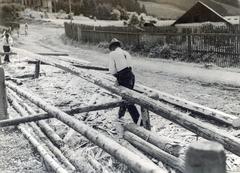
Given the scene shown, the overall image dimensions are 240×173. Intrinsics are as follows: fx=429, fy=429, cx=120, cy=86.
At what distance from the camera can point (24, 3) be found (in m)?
78.5

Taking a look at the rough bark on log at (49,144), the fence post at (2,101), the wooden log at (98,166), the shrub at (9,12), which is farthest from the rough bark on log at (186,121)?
the shrub at (9,12)

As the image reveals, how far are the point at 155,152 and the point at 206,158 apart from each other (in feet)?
12.0

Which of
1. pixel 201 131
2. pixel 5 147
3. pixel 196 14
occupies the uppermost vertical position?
pixel 196 14

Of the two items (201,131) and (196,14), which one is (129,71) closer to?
(201,131)

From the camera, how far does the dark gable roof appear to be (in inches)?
987

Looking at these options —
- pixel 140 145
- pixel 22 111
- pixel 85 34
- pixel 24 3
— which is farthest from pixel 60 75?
pixel 24 3

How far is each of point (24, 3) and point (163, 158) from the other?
77009 mm

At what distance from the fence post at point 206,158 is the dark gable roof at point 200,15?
2325 cm

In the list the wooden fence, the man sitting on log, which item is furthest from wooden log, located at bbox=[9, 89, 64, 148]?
the wooden fence

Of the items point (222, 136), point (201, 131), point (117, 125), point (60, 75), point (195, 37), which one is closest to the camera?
point (222, 136)

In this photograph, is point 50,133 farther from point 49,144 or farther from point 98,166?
point 98,166

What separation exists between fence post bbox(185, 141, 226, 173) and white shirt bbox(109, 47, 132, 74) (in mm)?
6200

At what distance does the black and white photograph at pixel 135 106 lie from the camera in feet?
16.6

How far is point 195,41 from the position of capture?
1964 centimetres
